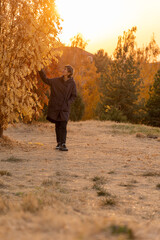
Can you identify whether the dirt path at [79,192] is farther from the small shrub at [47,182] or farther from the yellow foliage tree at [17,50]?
the yellow foliage tree at [17,50]

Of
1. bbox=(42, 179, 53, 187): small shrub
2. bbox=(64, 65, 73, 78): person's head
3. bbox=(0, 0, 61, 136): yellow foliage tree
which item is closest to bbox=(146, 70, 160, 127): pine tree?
bbox=(64, 65, 73, 78): person's head

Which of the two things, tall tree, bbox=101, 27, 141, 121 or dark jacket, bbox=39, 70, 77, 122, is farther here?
tall tree, bbox=101, 27, 141, 121

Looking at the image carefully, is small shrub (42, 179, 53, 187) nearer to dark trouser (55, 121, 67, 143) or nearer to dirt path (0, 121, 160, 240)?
dirt path (0, 121, 160, 240)

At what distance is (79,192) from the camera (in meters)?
4.03

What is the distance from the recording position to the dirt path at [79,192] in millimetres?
1789

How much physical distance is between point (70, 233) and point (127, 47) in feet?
92.2

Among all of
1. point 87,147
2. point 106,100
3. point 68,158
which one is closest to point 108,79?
point 106,100

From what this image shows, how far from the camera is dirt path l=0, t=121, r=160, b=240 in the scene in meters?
1.79

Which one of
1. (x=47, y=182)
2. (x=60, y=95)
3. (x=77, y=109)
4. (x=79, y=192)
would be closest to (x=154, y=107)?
(x=77, y=109)

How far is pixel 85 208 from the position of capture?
10.6 ft

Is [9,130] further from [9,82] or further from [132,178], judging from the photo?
[132,178]

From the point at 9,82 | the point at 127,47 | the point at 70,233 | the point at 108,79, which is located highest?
the point at 127,47

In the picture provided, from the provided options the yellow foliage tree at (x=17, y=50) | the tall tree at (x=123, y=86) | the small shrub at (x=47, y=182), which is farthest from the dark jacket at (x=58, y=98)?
the tall tree at (x=123, y=86)

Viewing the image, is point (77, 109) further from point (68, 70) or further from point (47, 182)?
point (47, 182)
